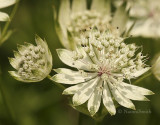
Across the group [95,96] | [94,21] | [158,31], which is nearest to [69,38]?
[94,21]

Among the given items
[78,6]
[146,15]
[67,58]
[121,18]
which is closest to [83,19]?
[78,6]

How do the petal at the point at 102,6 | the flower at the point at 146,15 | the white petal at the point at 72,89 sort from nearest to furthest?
the white petal at the point at 72,89 → the petal at the point at 102,6 → the flower at the point at 146,15

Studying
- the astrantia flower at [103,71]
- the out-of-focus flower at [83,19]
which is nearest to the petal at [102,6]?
the out-of-focus flower at [83,19]

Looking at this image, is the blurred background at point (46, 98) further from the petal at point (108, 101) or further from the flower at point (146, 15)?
the petal at point (108, 101)

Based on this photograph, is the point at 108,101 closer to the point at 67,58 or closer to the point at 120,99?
the point at 120,99

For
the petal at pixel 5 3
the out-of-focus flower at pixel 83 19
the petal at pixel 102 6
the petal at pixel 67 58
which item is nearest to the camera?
the petal at pixel 67 58

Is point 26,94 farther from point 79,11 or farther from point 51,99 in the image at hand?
point 79,11

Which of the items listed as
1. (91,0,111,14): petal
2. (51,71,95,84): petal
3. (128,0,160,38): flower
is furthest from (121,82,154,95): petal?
(128,0,160,38): flower
